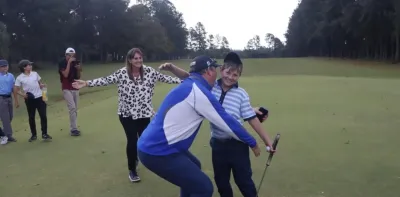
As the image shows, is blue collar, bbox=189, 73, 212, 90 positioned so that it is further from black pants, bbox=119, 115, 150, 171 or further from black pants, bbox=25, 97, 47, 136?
black pants, bbox=25, 97, 47, 136

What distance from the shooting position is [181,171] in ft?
13.2

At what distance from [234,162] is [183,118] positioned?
1.22m

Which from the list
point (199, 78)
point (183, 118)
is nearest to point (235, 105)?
point (199, 78)

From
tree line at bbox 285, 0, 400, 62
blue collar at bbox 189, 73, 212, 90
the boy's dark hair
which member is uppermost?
tree line at bbox 285, 0, 400, 62

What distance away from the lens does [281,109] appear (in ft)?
49.4

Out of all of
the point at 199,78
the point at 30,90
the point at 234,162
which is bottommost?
the point at 234,162

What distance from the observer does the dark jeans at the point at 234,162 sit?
4887 millimetres

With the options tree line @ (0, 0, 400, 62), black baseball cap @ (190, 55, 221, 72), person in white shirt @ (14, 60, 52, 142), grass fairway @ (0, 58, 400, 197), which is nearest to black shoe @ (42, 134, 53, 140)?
person in white shirt @ (14, 60, 52, 142)

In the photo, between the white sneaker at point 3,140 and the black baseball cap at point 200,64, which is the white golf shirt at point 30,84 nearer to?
the white sneaker at point 3,140

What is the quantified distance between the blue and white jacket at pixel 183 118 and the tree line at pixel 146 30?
115 ft

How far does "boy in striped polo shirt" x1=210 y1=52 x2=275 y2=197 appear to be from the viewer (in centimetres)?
481

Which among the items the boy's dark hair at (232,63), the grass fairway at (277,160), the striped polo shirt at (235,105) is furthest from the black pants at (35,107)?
the boy's dark hair at (232,63)

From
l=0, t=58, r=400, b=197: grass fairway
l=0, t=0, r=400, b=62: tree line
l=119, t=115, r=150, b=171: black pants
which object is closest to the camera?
l=0, t=58, r=400, b=197: grass fairway

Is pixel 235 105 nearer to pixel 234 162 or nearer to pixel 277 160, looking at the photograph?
pixel 234 162
